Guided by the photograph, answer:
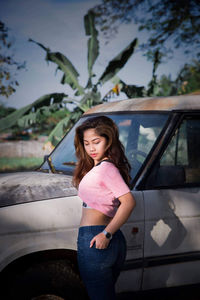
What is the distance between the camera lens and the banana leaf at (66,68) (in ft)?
29.2

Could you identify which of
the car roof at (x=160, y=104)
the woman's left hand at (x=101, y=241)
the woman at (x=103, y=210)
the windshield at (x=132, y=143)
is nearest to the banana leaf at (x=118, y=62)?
the windshield at (x=132, y=143)

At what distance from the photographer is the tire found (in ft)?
6.57

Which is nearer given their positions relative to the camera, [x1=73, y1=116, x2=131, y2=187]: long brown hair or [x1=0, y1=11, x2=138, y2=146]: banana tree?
[x1=73, y1=116, x2=131, y2=187]: long brown hair

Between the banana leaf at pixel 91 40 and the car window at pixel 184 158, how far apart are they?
20.4 feet

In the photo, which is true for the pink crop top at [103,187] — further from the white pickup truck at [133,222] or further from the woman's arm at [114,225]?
the white pickup truck at [133,222]

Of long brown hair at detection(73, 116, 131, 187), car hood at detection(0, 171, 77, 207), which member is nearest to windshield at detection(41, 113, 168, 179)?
car hood at detection(0, 171, 77, 207)

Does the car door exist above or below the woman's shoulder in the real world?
below

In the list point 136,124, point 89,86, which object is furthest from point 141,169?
point 89,86

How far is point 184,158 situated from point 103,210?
5.64 ft

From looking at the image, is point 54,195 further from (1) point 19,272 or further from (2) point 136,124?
(2) point 136,124

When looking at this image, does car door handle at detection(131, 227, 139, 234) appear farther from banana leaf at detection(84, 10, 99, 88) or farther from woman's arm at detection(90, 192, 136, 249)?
banana leaf at detection(84, 10, 99, 88)

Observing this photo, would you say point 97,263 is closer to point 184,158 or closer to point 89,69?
point 184,158

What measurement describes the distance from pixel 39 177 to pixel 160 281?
1258mm

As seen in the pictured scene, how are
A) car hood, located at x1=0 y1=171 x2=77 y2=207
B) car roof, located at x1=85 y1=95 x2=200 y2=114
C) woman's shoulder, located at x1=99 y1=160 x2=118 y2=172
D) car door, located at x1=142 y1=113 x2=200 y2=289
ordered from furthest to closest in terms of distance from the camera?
car roof, located at x1=85 y1=95 x2=200 y2=114, car door, located at x1=142 y1=113 x2=200 y2=289, car hood, located at x1=0 y1=171 x2=77 y2=207, woman's shoulder, located at x1=99 y1=160 x2=118 y2=172
